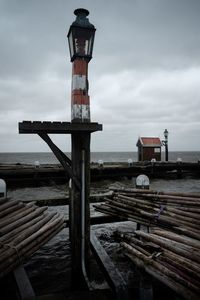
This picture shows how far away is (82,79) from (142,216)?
3811 millimetres

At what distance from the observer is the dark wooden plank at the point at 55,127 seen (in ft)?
17.1

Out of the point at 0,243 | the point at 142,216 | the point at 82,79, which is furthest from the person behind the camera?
the point at 142,216

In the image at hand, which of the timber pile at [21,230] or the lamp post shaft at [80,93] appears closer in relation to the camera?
the timber pile at [21,230]

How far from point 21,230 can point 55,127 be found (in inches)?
91.5

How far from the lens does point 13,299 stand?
5.82 metres

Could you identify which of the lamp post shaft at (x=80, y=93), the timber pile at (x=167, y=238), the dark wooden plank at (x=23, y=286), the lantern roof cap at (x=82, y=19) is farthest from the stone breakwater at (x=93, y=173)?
the lantern roof cap at (x=82, y=19)

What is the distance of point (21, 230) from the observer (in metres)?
5.55

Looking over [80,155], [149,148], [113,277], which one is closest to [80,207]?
[80,155]

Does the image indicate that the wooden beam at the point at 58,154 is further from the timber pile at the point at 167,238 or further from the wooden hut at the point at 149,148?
the wooden hut at the point at 149,148

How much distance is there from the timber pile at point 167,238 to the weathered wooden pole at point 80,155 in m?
1.01

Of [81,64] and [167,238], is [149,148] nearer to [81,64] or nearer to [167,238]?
[81,64]

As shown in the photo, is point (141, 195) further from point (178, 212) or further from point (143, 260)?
point (143, 260)

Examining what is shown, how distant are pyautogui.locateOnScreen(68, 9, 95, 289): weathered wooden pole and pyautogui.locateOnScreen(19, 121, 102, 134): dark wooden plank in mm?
192

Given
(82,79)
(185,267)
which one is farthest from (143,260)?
(82,79)
